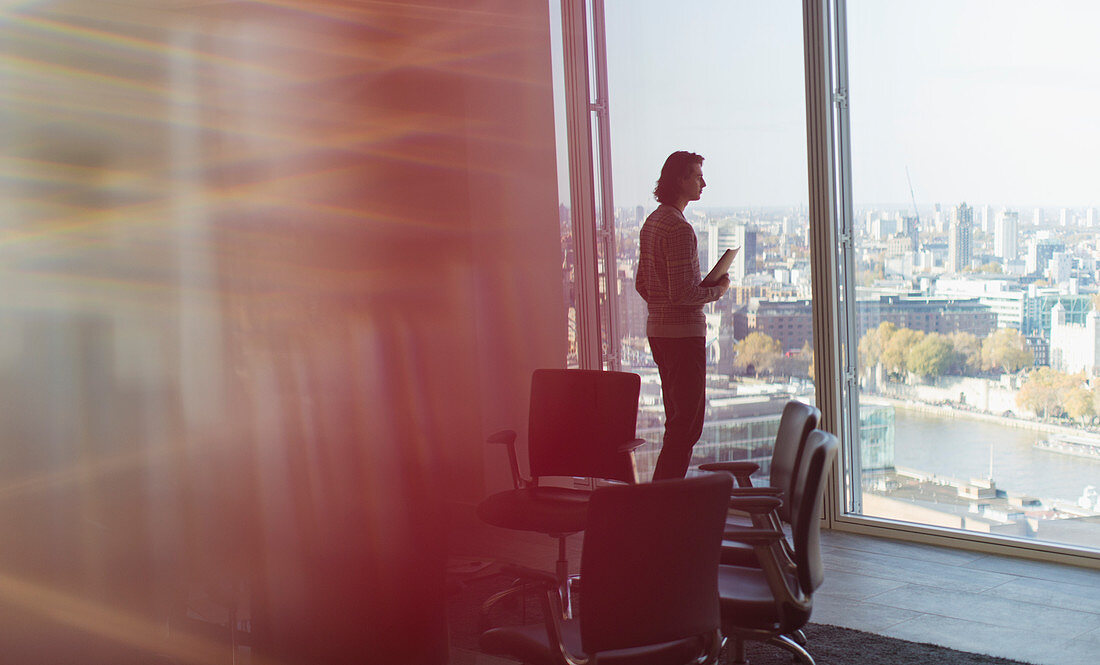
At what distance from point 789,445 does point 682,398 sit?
1.30 metres

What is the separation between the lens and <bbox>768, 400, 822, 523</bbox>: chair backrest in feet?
10.4

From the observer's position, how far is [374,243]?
4.20 m

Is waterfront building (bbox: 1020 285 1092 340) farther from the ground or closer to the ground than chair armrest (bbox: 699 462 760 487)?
farther from the ground

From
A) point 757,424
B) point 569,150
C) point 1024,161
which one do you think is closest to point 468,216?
point 569,150

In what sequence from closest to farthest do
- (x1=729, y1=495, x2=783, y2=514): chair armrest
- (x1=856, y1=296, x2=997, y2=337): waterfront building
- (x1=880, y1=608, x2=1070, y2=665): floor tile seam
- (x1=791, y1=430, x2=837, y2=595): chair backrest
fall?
(x1=791, y1=430, x2=837, y2=595): chair backrest, (x1=729, y1=495, x2=783, y2=514): chair armrest, (x1=880, y1=608, x2=1070, y2=665): floor tile seam, (x1=856, y1=296, x2=997, y2=337): waterfront building

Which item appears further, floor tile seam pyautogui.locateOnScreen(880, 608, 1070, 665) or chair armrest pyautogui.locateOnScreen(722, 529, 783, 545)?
floor tile seam pyautogui.locateOnScreen(880, 608, 1070, 665)

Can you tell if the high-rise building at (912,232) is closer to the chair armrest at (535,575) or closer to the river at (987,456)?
the river at (987,456)

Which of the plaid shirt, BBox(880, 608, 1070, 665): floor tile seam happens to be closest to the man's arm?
the plaid shirt

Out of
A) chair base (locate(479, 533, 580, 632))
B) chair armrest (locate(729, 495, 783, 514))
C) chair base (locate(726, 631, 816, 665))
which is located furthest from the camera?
chair base (locate(479, 533, 580, 632))

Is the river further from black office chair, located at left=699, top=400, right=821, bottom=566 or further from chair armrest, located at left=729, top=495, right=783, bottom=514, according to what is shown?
chair armrest, located at left=729, top=495, right=783, bottom=514

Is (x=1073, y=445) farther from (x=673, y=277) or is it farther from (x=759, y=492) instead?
(x=759, y=492)

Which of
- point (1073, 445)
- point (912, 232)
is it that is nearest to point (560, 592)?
point (1073, 445)

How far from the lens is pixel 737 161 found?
5.45 meters

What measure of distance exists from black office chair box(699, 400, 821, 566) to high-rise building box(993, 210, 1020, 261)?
197 centimetres
